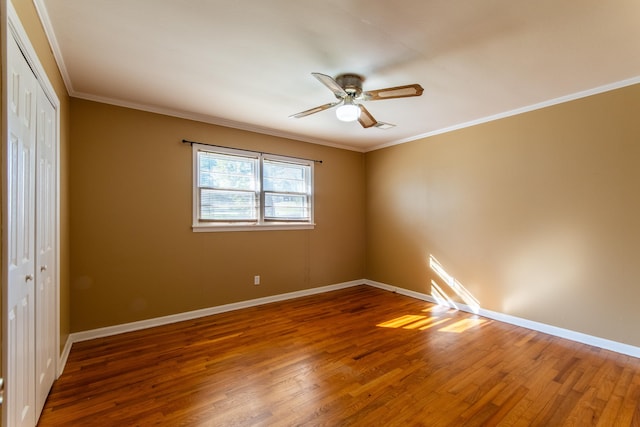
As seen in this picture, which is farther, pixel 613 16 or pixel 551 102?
pixel 551 102

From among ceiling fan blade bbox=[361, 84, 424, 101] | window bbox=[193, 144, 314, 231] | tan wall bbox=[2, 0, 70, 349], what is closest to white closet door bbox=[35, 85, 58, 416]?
tan wall bbox=[2, 0, 70, 349]

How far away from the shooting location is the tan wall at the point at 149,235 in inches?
120

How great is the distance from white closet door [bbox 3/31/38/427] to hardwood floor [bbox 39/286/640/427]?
0.56 m

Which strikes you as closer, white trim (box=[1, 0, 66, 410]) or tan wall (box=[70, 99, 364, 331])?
white trim (box=[1, 0, 66, 410])

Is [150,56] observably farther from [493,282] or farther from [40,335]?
[493,282]

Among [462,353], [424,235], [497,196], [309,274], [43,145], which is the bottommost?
[462,353]

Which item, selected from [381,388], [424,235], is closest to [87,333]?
[381,388]

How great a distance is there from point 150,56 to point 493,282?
4.37 m

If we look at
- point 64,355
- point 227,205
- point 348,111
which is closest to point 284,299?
point 227,205

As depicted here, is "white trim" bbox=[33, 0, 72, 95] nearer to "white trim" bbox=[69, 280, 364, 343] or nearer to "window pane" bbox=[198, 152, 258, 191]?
"window pane" bbox=[198, 152, 258, 191]

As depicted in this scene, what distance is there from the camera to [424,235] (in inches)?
176

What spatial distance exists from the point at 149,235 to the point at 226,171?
123cm

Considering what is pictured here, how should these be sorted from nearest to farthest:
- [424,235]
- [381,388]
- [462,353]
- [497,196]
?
[381,388], [462,353], [497,196], [424,235]

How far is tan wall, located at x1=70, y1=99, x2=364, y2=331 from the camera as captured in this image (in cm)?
305
